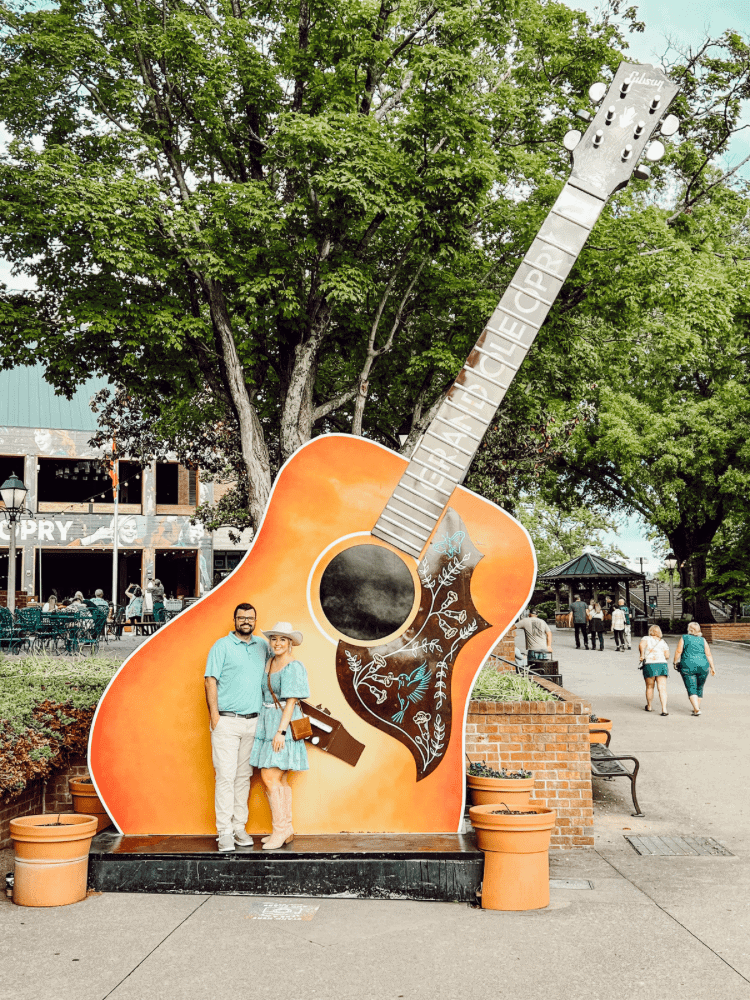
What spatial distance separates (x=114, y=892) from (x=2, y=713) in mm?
1822

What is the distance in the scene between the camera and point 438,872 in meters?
5.97

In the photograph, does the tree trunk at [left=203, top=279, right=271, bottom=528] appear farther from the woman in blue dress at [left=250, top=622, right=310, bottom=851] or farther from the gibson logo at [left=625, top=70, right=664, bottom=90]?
the gibson logo at [left=625, top=70, right=664, bottom=90]

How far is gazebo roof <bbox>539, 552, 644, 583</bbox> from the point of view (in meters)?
33.1

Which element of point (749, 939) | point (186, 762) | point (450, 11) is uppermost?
point (450, 11)

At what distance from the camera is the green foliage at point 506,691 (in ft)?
26.8

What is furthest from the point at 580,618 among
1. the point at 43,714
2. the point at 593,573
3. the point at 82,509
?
the point at 43,714

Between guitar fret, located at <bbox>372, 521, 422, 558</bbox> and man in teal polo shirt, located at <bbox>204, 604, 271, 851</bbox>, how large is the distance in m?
1.17

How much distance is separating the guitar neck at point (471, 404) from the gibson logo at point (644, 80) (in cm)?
152

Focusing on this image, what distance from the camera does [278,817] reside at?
249 inches

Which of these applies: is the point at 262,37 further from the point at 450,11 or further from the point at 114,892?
the point at 114,892

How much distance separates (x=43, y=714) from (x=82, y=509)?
3623cm

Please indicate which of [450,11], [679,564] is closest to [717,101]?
[450,11]

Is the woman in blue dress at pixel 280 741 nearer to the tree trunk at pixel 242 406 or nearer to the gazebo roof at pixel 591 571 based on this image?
the tree trunk at pixel 242 406

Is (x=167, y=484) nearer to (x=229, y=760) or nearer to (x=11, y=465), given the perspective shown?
(x=11, y=465)
